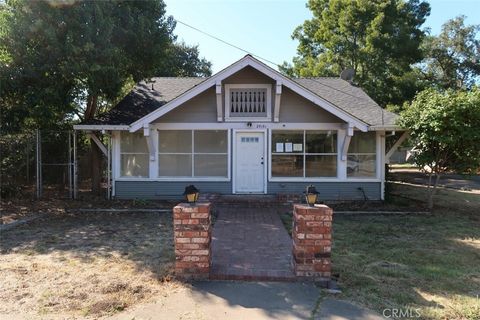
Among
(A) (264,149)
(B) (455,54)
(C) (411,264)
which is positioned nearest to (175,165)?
(A) (264,149)

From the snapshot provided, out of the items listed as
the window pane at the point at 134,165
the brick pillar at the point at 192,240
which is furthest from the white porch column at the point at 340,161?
the brick pillar at the point at 192,240

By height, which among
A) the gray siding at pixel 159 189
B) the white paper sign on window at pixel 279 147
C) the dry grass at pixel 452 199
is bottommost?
the dry grass at pixel 452 199

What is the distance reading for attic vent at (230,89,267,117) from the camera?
12211mm

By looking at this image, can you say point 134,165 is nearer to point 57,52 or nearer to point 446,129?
point 57,52

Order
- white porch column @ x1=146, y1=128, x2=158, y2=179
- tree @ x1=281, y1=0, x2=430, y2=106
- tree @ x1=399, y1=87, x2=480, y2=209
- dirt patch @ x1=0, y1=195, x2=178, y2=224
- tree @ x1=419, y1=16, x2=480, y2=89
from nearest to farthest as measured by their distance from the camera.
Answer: tree @ x1=399, y1=87, x2=480, y2=209 → dirt patch @ x1=0, y1=195, x2=178, y2=224 → white porch column @ x1=146, y1=128, x2=158, y2=179 → tree @ x1=281, y1=0, x2=430, y2=106 → tree @ x1=419, y1=16, x2=480, y2=89

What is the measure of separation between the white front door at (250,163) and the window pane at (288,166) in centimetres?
42

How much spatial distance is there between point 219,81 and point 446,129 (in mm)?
6234

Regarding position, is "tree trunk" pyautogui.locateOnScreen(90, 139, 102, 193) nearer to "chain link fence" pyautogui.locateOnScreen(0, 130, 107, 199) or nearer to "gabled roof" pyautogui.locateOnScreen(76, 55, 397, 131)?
"chain link fence" pyautogui.locateOnScreen(0, 130, 107, 199)

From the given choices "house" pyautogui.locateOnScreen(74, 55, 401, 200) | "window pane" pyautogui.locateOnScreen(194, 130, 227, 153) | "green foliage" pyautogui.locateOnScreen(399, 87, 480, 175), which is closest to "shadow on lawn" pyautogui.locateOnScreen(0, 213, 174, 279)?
"house" pyautogui.locateOnScreen(74, 55, 401, 200)

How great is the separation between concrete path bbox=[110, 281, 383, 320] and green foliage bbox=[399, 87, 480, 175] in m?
7.20

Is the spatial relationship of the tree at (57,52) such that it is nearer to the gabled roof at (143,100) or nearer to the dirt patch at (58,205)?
the gabled roof at (143,100)

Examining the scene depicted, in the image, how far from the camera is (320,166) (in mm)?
12531

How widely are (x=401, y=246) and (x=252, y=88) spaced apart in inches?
268

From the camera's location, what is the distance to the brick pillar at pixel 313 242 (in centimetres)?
490
